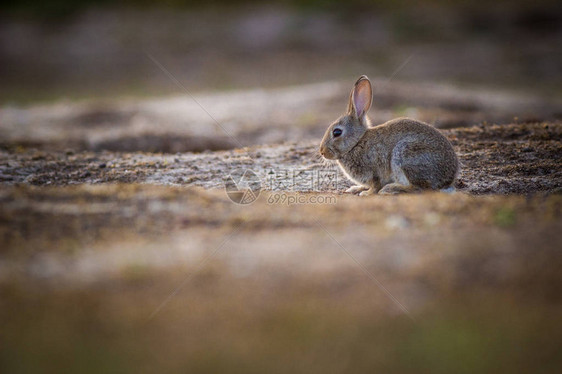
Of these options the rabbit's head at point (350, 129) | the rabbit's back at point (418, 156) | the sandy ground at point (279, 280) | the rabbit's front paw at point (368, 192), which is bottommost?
the sandy ground at point (279, 280)

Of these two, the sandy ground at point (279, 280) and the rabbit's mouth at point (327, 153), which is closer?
the sandy ground at point (279, 280)

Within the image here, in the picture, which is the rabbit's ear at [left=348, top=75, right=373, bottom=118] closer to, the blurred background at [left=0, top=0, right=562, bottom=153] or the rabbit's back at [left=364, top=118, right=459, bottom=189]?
the rabbit's back at [left=364, top=118, right=459, bottom=189]

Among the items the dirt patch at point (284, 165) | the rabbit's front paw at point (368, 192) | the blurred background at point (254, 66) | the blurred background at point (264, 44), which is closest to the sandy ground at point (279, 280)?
the dirt patch at point (284, 165)

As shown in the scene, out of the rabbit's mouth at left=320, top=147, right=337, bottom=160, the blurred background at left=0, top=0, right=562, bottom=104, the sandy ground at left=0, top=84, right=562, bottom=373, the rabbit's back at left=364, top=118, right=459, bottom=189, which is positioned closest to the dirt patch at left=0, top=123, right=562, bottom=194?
the sandy ground at left=0, top=84, right=562, bottom=373

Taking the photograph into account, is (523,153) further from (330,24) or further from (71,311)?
(330,24)

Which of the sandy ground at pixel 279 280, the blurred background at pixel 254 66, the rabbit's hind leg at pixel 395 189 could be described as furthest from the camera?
the blurred background at pixel 254 66

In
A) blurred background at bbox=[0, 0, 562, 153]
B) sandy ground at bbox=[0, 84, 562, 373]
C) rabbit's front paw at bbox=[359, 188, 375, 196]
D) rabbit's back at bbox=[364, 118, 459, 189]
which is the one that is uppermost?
blurred background at bbox=[0, 0, 562, 153]

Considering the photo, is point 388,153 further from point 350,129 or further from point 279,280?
point 279,280

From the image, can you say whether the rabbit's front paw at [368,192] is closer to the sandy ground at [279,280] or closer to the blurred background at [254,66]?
the sandy ground at [279,280]
